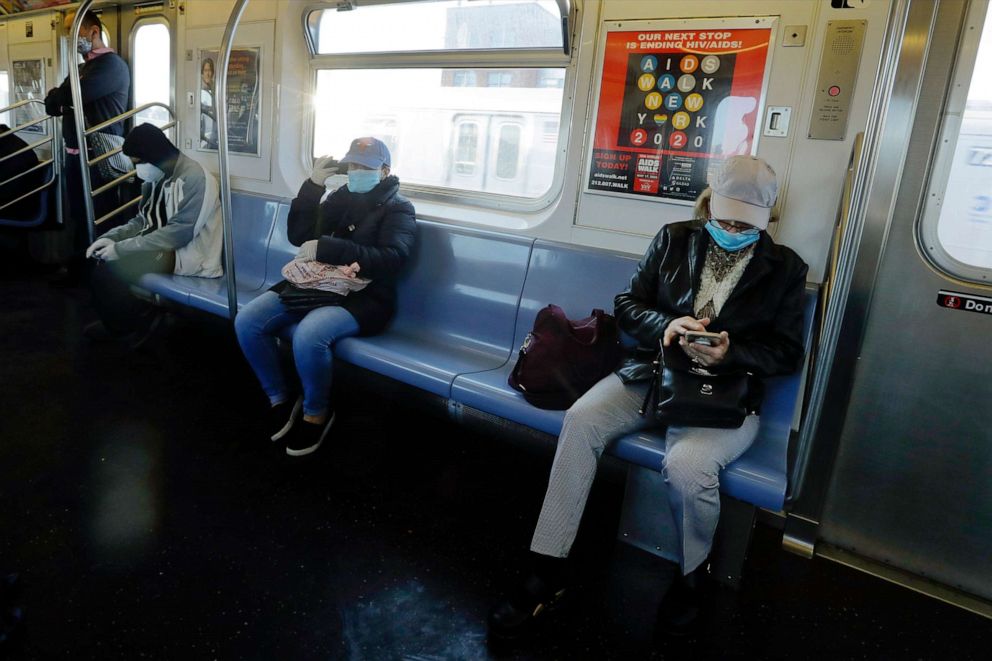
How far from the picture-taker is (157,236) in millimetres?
4262

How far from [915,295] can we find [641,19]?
1668mm

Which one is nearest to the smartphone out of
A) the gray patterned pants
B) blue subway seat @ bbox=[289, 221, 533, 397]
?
the gray patterned pants

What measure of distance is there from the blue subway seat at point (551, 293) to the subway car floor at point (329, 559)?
50 centimetres

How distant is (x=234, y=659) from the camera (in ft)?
6.29

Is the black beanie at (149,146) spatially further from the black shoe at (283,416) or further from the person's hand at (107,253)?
the black shoe at (283,416)

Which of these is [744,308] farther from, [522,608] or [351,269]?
[351,269]

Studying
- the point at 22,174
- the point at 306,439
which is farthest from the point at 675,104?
the point at 22,174

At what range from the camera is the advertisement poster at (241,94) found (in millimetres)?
4797

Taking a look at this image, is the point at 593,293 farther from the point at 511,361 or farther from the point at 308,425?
the point at 308,425

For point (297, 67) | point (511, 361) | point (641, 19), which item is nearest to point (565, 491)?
point (511, 361)

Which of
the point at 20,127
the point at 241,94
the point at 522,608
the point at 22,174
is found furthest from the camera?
the point at 20,127

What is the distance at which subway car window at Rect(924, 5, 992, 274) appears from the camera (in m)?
2.28

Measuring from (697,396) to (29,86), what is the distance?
8.19 metres

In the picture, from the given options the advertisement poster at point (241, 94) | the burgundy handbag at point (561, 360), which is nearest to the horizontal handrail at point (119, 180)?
the advertisement poster at point (241, 94)
